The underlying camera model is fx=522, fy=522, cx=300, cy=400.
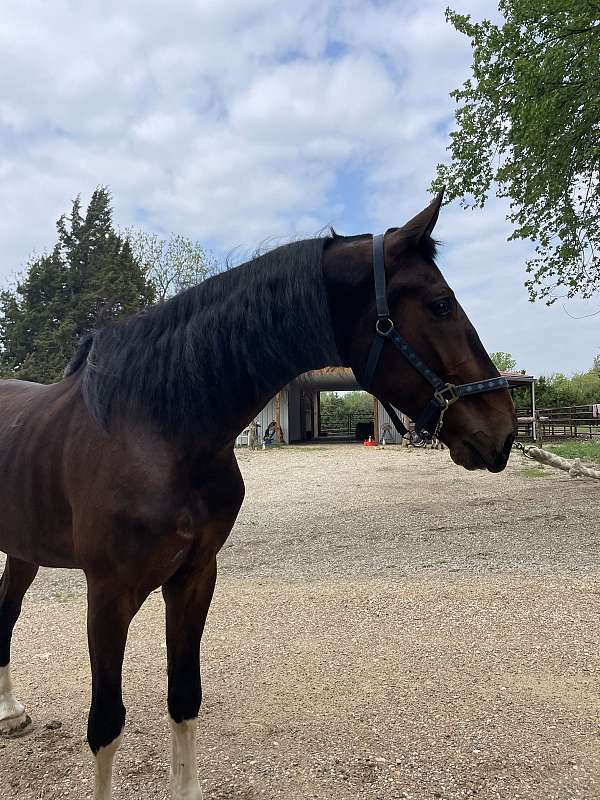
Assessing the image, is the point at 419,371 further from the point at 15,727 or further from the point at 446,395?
the point at 15,727

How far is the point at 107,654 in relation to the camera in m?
1.91

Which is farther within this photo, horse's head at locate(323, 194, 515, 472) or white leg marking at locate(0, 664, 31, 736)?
white leg marking at locate(0, 664, 31, 736)

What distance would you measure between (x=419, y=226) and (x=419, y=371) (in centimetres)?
51

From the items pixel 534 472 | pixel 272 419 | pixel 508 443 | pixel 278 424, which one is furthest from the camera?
pixel 272 419

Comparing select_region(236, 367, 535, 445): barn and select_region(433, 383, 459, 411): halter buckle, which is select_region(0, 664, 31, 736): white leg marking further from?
select_region(236, 367, 535, 445): barn

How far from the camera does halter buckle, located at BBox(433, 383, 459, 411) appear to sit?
179cm

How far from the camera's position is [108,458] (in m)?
1.94

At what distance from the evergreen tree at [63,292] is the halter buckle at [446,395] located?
1098 inches

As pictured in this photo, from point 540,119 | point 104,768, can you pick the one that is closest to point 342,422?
point 540,119

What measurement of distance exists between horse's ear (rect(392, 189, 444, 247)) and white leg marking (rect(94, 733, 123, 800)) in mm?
2177

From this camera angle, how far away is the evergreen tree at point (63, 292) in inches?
1144

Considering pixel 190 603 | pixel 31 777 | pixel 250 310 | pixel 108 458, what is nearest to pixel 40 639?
pixel 31 777

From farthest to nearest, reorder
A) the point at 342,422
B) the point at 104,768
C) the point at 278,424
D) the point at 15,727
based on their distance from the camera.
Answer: the point at 342,422 → the point at 278,424 → the point at 15,727 → the point at 104,768

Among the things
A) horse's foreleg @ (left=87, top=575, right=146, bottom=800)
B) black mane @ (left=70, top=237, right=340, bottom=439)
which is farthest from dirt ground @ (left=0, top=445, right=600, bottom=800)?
black mane @ (left=70, top=237, right=340, bottom=439)
